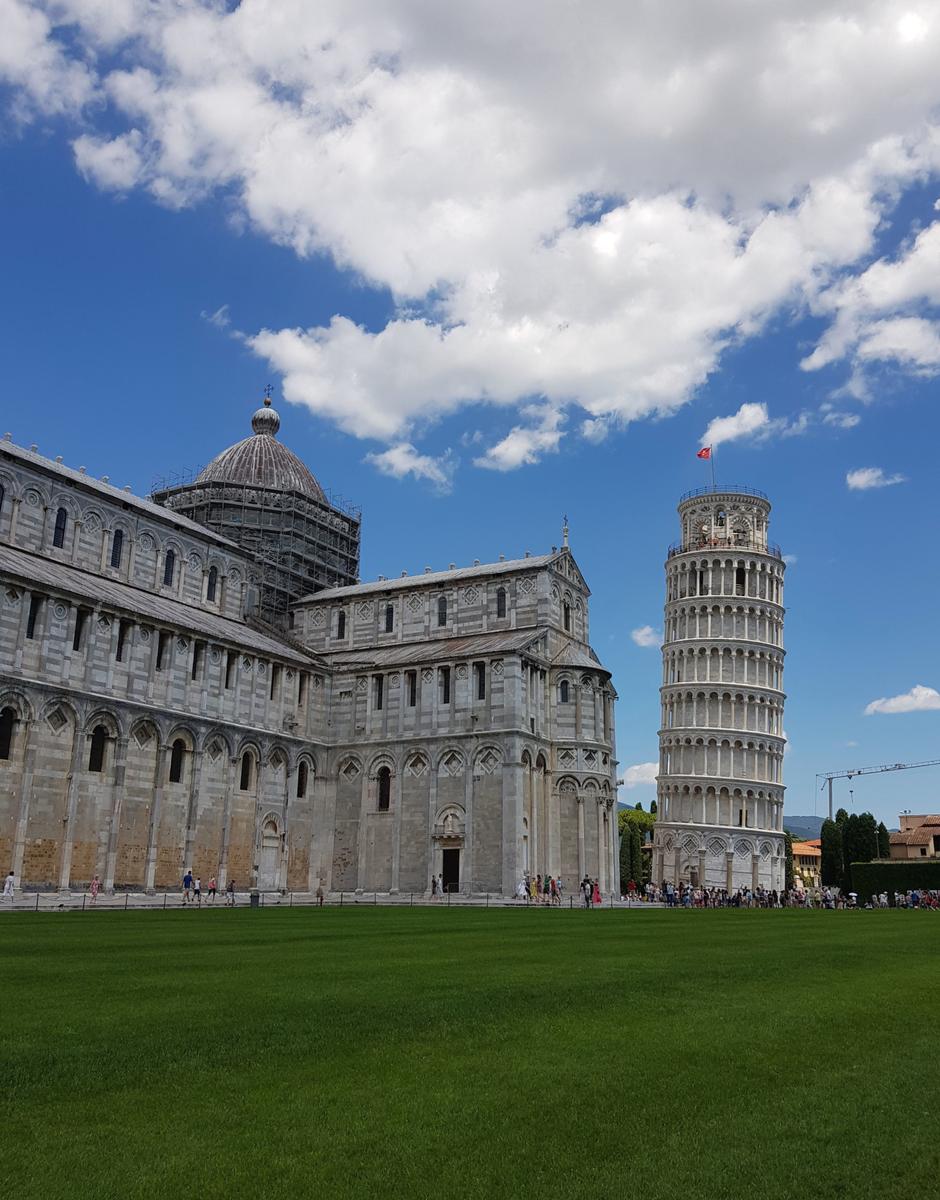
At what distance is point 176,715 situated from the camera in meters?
50.3

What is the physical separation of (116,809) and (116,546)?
1642 cm

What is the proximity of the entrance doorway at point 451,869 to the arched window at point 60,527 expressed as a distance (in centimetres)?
2618

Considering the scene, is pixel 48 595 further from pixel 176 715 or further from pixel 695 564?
pixel 695 564

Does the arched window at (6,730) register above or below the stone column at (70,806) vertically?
above

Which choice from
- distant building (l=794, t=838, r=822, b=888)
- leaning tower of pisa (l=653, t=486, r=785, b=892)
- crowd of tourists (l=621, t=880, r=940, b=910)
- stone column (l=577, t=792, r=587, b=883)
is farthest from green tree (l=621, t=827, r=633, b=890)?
distant building (l=794, t=838, r=822, b=888)

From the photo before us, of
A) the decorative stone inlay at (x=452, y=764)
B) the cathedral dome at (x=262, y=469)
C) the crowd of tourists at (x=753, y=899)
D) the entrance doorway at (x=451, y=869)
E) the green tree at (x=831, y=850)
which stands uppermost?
the cathedral dome at (x=262, y=469)

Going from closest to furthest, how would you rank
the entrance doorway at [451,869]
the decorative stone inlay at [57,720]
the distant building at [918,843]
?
the decorative stone inlay at [57,720] → the entrance doorway at [451,869] → the distant building at [918,843]

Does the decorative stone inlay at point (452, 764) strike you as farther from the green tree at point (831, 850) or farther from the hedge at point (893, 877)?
the green tree at point (831, 850)

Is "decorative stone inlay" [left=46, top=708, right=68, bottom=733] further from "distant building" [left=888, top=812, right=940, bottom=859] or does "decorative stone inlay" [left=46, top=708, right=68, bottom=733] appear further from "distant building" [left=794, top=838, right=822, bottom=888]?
"distant building" [left=794, top=838, right=822, bottom=888]

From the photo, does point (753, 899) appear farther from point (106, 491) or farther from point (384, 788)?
point (106, 491)

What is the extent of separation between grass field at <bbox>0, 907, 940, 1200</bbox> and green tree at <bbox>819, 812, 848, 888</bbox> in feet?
269

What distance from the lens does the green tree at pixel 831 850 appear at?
93062 mm

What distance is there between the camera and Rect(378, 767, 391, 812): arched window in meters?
59.5

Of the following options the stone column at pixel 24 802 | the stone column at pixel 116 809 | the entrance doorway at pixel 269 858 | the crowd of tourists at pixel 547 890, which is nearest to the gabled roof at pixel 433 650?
the entrance doorway at pixel 269 858
